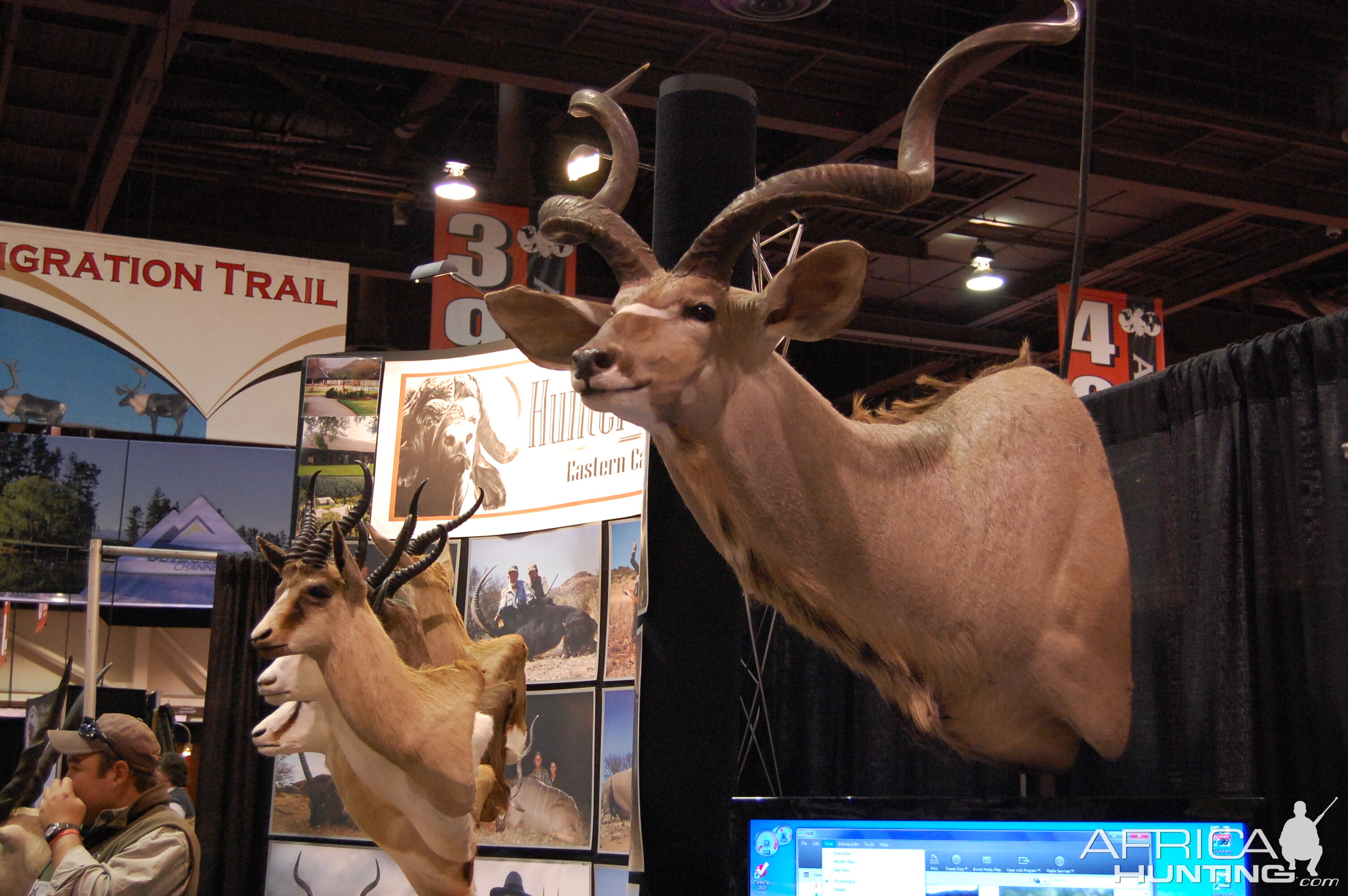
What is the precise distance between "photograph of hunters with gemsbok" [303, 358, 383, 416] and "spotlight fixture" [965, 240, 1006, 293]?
7000mm

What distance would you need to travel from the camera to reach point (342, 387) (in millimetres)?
4883

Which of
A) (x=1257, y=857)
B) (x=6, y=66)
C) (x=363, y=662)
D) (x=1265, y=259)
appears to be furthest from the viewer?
(x=1265, y=259)

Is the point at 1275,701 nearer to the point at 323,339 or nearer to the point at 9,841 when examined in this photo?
the point at 9,841

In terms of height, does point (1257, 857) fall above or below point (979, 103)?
below

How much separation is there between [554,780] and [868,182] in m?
2.94

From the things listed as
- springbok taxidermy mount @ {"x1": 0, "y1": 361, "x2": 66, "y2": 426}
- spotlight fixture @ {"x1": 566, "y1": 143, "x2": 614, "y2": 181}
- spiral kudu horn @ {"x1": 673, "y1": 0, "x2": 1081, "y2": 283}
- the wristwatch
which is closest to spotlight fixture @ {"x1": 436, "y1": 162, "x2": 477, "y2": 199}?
springbok taxidermy mount @ {"x1": 0, "y1": 361, "x2": 66, "y2": 426}

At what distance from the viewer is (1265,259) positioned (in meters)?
10.5

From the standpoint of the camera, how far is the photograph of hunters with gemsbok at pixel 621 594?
4.10m

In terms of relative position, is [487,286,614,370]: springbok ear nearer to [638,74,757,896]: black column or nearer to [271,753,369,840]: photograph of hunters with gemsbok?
[638,74,757,896]: black column

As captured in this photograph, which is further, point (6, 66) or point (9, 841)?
point (6, 66)

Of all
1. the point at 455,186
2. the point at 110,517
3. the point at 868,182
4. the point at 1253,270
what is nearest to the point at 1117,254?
the point at 1253,270

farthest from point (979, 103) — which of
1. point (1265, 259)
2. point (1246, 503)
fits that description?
point (1246, 503)

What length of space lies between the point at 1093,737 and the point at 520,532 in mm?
2765

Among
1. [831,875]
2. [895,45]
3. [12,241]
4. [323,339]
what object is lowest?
[831,875]
